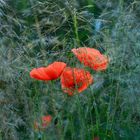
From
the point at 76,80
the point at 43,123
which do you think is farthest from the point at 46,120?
the point at 76,80

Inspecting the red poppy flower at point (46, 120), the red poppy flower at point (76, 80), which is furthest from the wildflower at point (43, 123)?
the red poppy flower at point (76, 80)

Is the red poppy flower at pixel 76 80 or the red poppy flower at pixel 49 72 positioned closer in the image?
the red poppy flower at pixel 49 72

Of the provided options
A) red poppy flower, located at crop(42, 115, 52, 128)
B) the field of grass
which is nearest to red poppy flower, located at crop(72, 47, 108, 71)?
the field of grass

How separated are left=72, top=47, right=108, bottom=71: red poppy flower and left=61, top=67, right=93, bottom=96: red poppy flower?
0.11 ft

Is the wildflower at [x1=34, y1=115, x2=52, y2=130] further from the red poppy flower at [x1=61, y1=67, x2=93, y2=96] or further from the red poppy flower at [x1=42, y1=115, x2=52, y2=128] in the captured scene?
the red poppy flower at [x1=61, y1=67, x2=93, y2=96]

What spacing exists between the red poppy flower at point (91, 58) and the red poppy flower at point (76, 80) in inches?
1.3

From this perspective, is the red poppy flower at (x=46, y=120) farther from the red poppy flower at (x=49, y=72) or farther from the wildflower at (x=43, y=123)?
the red poppy flower at (x=49, y=72)

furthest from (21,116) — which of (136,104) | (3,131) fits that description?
(136,104)

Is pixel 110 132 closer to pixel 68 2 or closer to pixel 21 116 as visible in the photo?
pixel 21 116

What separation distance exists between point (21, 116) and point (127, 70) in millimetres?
425

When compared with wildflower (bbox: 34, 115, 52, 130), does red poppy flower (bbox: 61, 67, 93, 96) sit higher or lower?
higher

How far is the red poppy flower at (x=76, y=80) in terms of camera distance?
173 centimetres

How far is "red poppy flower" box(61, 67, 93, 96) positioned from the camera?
173 centimetres

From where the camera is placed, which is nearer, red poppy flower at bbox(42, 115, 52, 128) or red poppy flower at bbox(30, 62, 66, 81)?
red poppy flower at bbox(30, 62, 66, 81)
